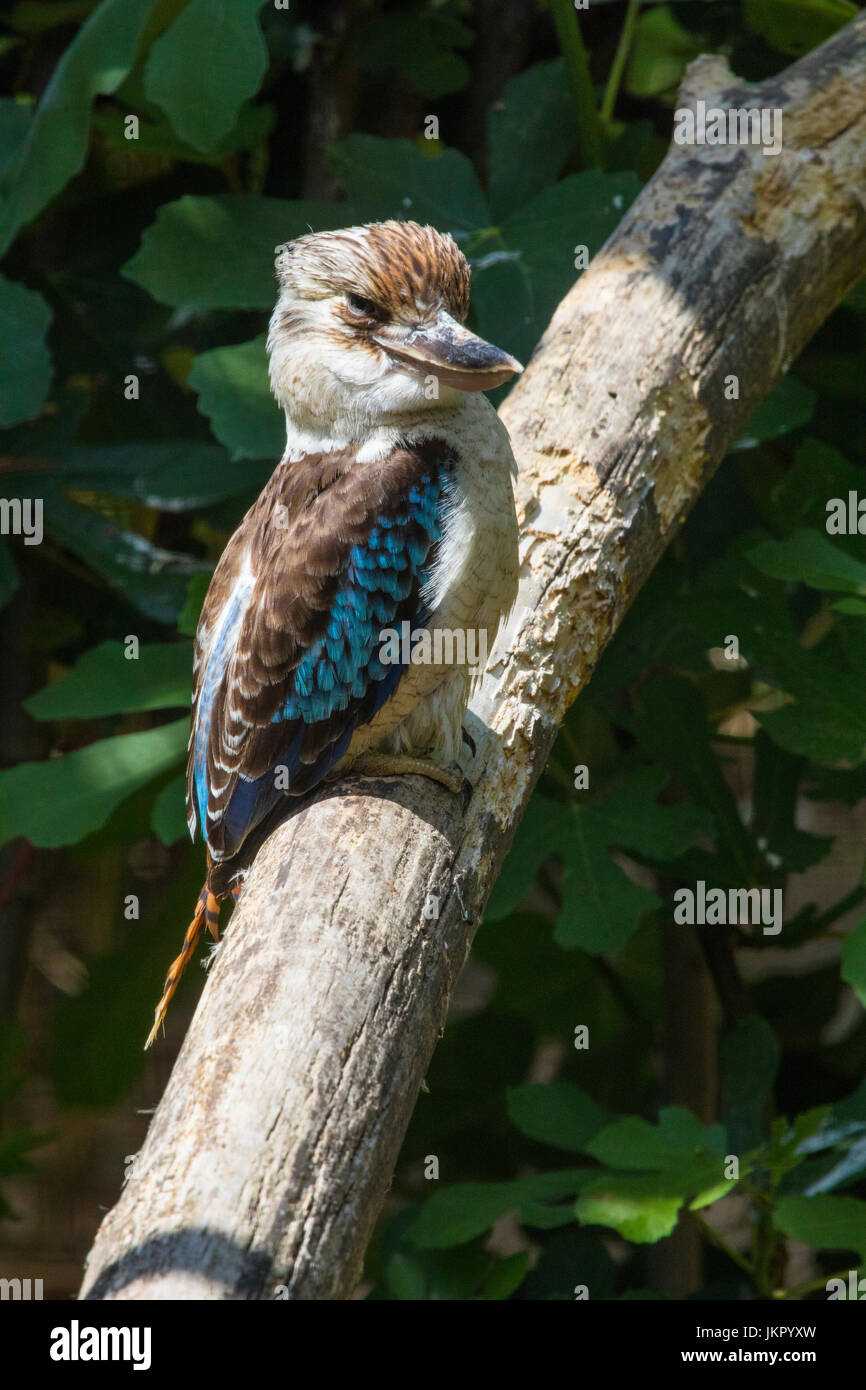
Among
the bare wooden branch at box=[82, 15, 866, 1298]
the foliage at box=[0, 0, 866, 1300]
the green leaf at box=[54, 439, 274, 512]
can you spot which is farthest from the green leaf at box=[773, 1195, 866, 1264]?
the green leaf at box=[54, 439, 274, 512]

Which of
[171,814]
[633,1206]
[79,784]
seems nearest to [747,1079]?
[633,1206]

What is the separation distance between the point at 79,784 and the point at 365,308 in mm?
950

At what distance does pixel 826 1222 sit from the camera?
1.96 m

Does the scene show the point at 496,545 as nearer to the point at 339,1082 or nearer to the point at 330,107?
the point at 339,1082

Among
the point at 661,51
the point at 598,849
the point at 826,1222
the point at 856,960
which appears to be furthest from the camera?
the point at 661,51

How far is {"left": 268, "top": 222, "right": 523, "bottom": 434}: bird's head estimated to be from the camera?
1.94 metres

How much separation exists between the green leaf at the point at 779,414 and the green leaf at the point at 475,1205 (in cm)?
138

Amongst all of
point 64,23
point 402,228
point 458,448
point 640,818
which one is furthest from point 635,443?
point 64,23

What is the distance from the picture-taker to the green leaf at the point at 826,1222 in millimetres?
1932

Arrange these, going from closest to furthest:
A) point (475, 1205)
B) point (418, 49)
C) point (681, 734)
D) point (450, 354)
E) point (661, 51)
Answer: point (450, 354)
point (475, 1205)
point (681, 734)
point (418, 49)
point (661, 51)

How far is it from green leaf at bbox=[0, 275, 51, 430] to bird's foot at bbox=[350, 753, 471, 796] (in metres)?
1.03

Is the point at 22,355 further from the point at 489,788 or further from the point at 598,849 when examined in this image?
the point at 598,849

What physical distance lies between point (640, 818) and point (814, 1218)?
2.33ft

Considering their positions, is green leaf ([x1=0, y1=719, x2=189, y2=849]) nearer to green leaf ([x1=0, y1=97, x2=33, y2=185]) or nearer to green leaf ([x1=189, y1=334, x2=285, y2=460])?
green leaf ([x1=189, y1=334, x2=285, y2=460])
